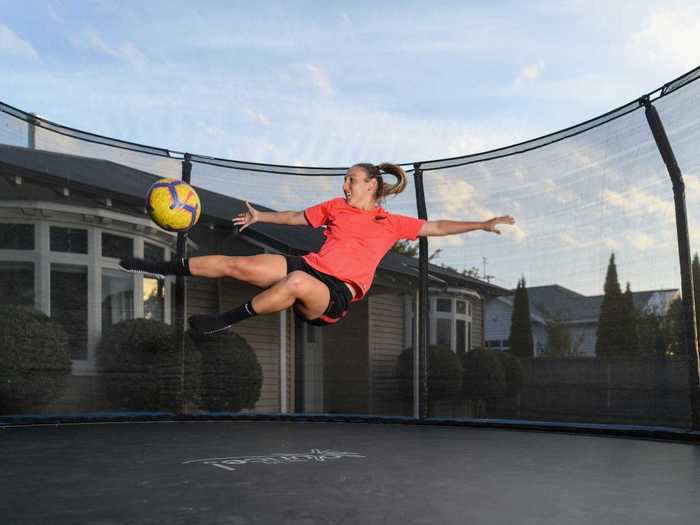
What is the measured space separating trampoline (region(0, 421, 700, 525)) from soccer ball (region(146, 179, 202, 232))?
1074mm

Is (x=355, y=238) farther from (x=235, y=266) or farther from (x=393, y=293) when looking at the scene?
(x=393, y=293)

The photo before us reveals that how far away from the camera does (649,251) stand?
13.3 feet

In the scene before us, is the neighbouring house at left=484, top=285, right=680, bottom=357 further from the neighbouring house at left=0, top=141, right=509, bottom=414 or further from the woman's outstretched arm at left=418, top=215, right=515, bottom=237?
the woman's outstretched arm at left=418, top=215, right=515, bottom=237

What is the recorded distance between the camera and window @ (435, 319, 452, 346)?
5.05 meters

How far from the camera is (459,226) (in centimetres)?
324

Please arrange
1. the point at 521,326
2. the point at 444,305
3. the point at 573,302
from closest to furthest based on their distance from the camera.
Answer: the point at 573,302, the point at 521,326, the point at 444,305

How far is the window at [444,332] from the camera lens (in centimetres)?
505

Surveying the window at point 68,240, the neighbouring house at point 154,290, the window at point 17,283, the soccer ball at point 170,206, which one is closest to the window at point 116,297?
the neighbouring house at point 154,290

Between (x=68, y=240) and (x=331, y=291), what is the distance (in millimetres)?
3180

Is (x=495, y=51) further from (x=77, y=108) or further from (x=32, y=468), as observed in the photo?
(x=32, y=468)

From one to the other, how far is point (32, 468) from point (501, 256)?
3369 mm

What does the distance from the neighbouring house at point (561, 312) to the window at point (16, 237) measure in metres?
3.43

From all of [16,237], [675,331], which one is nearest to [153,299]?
[16,237]

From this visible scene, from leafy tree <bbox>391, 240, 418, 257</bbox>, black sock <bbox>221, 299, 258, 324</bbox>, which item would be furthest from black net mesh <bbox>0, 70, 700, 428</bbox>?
black sock <bbox>221, 299, 258, 324</bbox>
